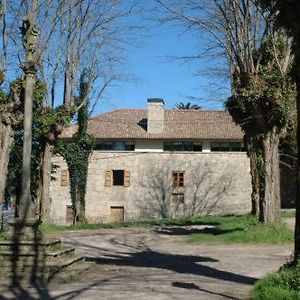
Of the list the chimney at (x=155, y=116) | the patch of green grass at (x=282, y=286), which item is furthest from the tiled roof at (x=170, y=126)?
the patch of green grass at (x=282, y=286)

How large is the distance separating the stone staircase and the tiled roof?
36144 mm

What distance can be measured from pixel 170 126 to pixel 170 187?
227 inches

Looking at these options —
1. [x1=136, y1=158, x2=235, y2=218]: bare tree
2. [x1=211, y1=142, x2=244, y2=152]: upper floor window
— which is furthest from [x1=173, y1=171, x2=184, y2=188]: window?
[x1=211, y1=142, x2=244, y2=152]: upper floor window

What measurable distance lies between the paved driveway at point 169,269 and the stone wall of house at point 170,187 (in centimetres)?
2533

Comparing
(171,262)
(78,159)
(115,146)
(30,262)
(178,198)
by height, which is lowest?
(171,262)

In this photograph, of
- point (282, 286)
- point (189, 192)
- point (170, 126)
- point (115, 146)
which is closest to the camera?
point (282, 286)

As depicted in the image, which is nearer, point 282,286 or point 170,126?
point 282,286

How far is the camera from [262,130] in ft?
63.1

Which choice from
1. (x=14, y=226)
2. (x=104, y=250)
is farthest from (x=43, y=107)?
(x=14, y=226)

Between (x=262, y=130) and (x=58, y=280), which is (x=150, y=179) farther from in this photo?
(x=58, y=280)

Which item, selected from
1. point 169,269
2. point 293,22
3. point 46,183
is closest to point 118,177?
point 46,183

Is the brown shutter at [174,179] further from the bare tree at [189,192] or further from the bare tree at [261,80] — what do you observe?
the bare tree at [261,80]

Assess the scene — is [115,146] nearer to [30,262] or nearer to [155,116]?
[155,116]

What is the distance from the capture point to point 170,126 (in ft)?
161
